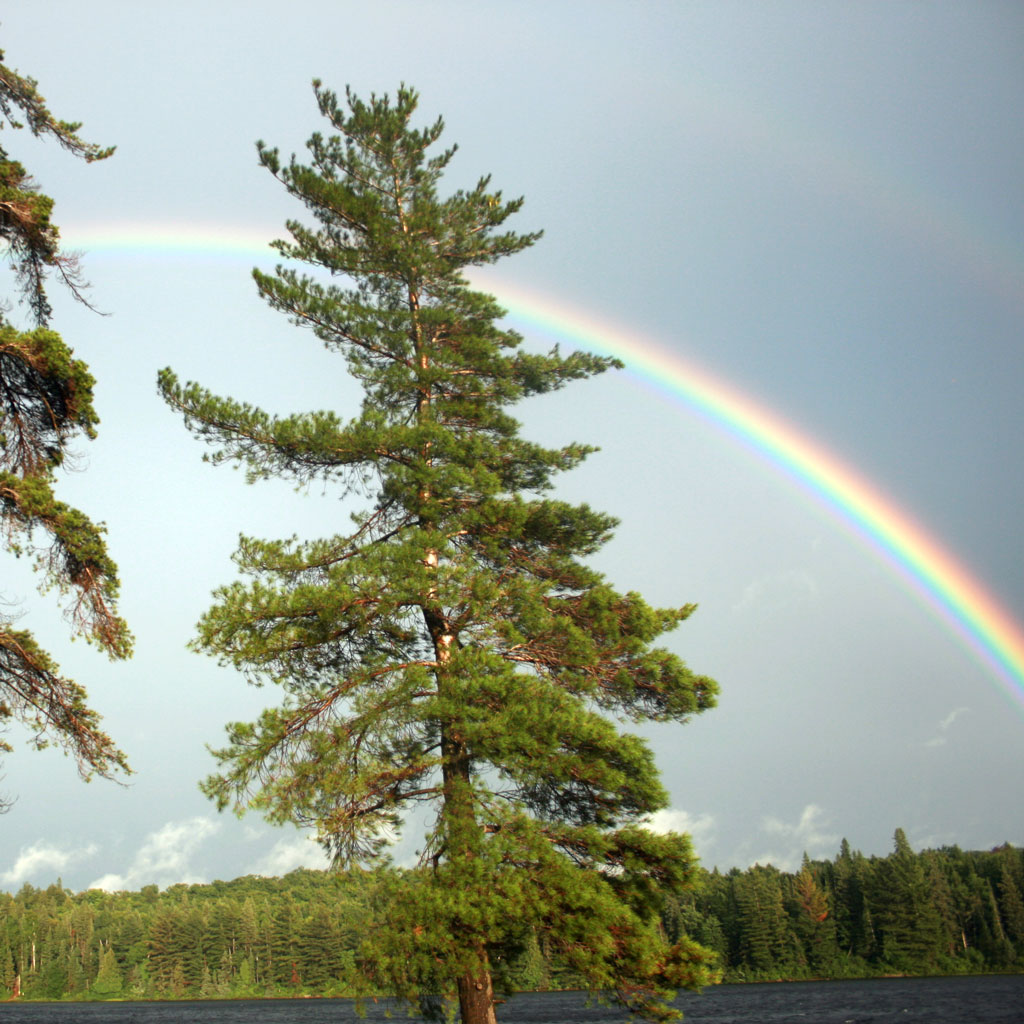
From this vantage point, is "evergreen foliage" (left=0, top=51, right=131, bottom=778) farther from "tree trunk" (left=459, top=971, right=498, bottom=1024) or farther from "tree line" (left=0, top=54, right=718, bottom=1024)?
"tree trunk" (left=459, top=971, right=498, bottom=1024)

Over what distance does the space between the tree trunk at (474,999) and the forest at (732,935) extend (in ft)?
166

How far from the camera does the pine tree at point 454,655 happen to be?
1042 centimetres

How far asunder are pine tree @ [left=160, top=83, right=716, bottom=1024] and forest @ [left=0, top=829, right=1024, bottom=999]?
50648 millimetres

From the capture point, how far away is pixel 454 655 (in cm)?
1169

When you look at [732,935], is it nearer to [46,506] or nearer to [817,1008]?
[817,1008]

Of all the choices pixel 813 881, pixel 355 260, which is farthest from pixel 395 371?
pixel 813 881

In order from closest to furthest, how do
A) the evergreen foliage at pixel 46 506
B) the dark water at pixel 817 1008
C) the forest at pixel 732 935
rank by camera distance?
1. the evergreen foliage at pixel 46 506
2. the dark water at pixel 817 1008
3. the forest at pixel 732 935

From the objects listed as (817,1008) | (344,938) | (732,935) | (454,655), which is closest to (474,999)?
(454,655)

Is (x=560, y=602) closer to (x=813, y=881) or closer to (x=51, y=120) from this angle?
(x=51, y=120)

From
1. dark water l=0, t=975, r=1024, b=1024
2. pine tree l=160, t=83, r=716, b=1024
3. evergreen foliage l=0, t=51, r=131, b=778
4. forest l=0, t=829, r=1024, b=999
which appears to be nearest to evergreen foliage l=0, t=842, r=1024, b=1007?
forest l=0, t=829, r=1024, b=999

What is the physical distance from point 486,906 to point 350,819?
238 centimetres

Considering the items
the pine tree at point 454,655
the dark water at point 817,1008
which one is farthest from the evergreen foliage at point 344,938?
the pine tree at point 454,655

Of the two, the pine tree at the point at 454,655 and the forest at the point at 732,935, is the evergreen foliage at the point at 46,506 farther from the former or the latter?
the forest at the point at 732,935

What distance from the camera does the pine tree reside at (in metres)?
10.4
